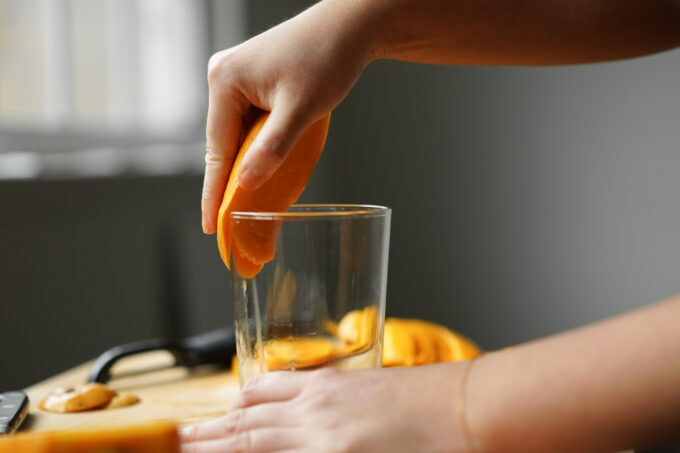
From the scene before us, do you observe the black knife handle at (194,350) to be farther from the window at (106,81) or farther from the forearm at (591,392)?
the window at (106,81)

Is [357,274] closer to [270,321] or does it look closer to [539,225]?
[270,321]

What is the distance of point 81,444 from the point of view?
322mm

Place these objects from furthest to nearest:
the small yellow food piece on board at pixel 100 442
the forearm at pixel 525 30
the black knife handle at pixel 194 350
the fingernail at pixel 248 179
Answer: the black knife handle at pixel 194 350
the forearm at pixel 525 30
the fingernail at pixel 248 179
the small yellow food piece on board at pixel 100 442

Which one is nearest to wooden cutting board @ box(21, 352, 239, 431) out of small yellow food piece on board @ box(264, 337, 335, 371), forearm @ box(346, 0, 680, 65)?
small yellow food piece on board @ box(264, 337, 335, 371)

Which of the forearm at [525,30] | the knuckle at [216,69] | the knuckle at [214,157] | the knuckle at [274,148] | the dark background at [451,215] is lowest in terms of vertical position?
the dark background at [451,215]

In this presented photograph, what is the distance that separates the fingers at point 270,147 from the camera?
0.52m

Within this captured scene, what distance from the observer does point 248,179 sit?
0.53 metres

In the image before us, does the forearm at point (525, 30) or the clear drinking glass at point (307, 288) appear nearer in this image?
the clear drinking glass at point (307, 288)

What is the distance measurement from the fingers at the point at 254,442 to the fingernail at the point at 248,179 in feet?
0.63

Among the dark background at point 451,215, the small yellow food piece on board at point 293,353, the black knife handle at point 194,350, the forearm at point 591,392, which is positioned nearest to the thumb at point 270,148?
the small yellow food piece on board at point 293,353

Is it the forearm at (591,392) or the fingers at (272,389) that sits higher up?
the forearm at (591,392)

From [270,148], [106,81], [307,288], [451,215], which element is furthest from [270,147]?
[451,215]

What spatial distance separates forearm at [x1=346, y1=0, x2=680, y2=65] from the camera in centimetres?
63

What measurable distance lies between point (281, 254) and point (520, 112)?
2151 millimetres
